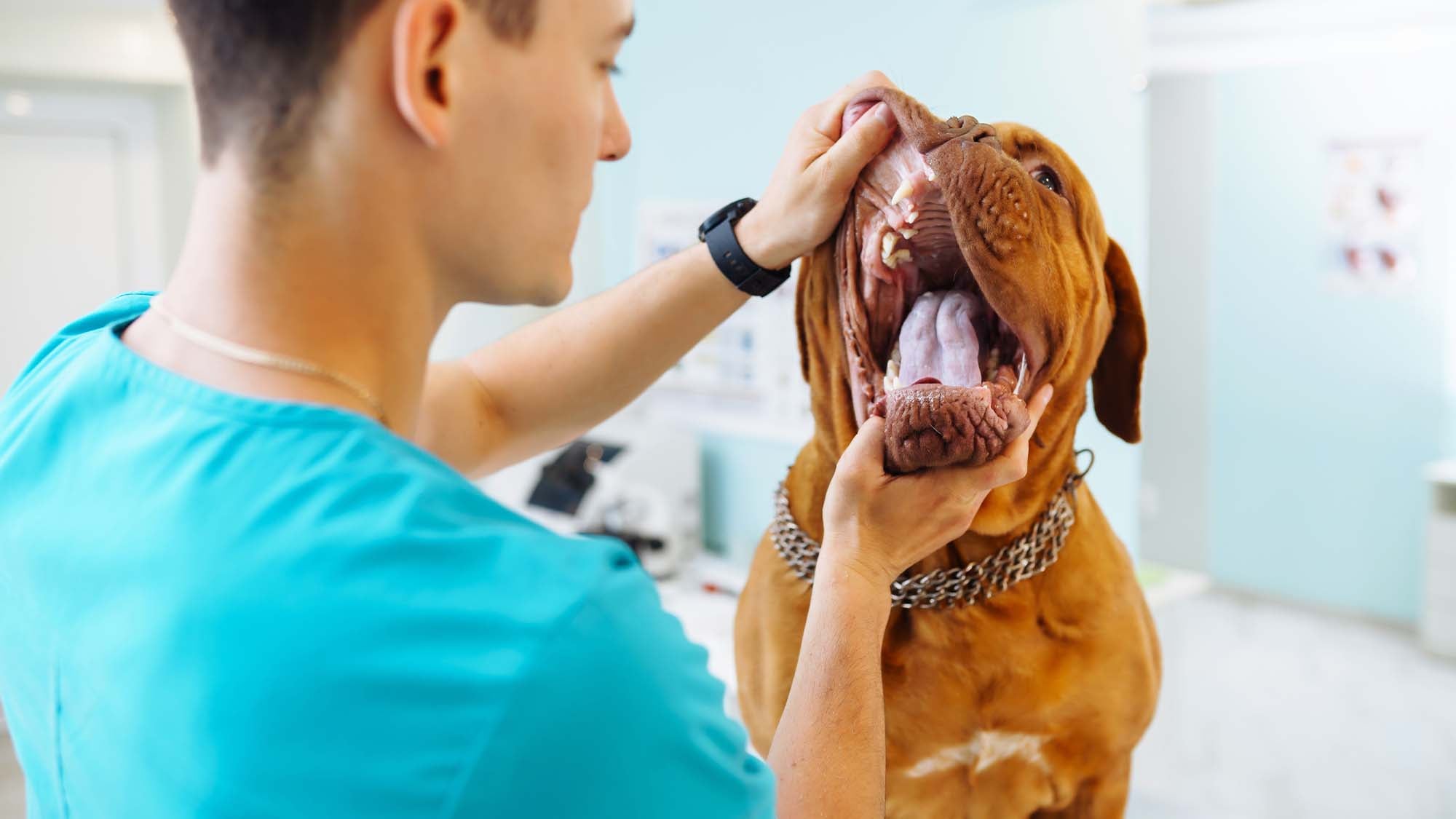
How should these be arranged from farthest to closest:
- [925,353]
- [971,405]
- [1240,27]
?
[1240,27]
[925,353]
[971,405]

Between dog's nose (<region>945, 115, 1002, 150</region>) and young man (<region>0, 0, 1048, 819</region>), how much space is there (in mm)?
305

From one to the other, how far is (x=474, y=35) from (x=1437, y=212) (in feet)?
15.7

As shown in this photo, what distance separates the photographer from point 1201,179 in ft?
17.0

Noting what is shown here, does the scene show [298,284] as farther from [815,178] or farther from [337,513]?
[815,178]

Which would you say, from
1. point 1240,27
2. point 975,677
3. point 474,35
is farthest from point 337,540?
point 1240,27

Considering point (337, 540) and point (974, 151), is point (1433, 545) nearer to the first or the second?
point (974, 151)

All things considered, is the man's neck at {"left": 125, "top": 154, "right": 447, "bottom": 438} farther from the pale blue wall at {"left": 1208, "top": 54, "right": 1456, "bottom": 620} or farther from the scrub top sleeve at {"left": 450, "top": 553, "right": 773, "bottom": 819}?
the pale blue wall at {"left": 1208, "top": 54, "right": 1456, "bottom": 620}

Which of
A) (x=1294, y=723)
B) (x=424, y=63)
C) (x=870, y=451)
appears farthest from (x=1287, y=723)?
(x=424, y=63)

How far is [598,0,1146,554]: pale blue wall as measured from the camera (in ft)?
4.84

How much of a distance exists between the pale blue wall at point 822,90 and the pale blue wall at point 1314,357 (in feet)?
9.42

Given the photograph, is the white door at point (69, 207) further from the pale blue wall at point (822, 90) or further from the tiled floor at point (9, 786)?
the pale blue wall at point (822, 90)

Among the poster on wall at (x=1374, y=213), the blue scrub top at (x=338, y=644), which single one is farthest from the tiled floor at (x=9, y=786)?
the poster on wall at (x=1374, y=213)

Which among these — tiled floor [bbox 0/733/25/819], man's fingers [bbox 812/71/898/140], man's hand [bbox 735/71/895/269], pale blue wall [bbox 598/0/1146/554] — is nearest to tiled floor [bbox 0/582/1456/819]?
tiled floor [bbox 0/733/25/819]

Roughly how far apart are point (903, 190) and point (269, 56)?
0.50 metres
